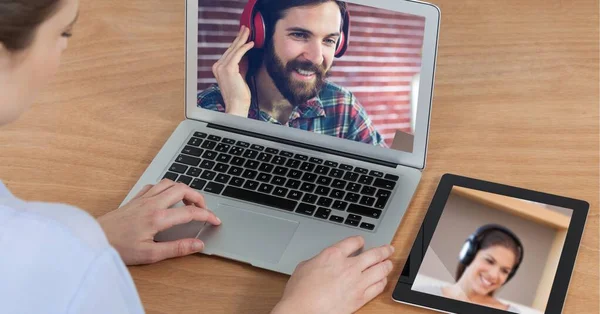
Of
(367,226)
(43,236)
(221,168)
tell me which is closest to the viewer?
(43,236)

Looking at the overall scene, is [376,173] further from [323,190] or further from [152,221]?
[152,221]

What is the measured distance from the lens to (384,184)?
3.97 feet

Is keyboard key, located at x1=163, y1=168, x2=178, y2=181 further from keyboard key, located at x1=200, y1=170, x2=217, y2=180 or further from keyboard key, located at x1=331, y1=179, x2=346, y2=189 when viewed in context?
keyboard key, located at x1=331, y1=179, x2=346, y2=189

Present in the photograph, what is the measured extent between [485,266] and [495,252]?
0.03 m

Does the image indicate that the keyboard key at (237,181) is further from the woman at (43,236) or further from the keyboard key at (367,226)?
the woman at (43,236)

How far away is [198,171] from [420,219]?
1.05 ft

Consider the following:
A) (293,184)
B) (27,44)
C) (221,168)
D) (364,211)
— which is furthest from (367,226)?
(27,44)

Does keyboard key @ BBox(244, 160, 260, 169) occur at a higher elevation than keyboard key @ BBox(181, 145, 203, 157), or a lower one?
higher

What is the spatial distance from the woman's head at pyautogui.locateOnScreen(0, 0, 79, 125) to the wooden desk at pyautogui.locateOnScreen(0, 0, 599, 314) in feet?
1.23

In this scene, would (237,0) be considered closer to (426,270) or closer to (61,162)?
(61,162)

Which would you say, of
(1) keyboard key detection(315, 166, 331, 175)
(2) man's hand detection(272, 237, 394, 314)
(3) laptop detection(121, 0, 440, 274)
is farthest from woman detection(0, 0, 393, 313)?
(1) keyboard key detection(315, 166, 331, 175)

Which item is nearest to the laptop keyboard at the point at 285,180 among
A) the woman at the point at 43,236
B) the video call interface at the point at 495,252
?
the video call interface at the point at 495,252

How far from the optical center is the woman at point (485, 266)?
3.43ft

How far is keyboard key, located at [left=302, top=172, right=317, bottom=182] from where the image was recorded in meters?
1.22
